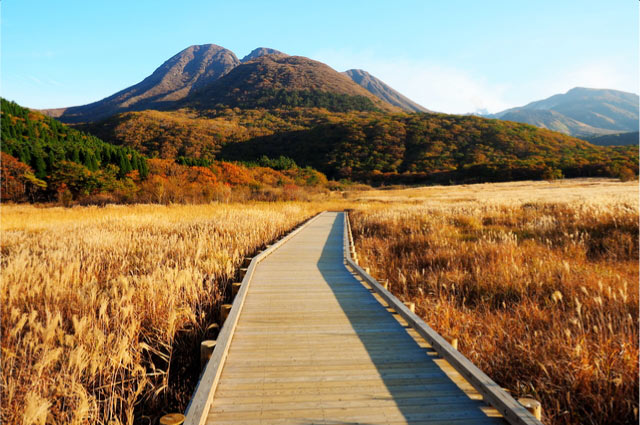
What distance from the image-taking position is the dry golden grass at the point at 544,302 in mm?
2951

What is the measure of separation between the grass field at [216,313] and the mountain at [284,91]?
5130 inches

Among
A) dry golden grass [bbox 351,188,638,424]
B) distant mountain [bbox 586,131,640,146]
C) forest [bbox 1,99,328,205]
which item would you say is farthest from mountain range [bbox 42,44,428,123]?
dry golden grass [bbox 351,188,638,424]

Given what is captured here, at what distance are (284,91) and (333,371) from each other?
493ft

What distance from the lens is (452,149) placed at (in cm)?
7656

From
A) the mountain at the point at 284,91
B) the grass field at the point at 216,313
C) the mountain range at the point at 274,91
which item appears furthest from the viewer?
the mountain range at the point at 274,91

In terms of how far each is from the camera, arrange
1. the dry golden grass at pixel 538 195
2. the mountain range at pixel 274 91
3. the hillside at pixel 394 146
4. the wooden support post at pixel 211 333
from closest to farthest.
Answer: the wooden support post at pixel 211 333, the dry golden grass at pixel 538 195, the hillside at pixel 394 146, the mountain range at pixel 274 91

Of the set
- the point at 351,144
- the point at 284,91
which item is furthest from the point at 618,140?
the point at 284,91

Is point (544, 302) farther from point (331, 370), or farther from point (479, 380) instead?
point (331, 370)

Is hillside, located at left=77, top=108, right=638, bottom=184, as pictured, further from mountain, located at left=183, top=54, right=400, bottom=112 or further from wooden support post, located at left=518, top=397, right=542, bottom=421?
wooden support post, located at left=518, top=397, right=542, bottom=421

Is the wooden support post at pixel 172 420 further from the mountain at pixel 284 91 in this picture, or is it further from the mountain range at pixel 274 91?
the mountain range at pixel 274 91

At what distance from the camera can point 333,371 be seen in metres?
3.13

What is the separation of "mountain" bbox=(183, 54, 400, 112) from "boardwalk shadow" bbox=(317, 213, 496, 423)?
134 meters

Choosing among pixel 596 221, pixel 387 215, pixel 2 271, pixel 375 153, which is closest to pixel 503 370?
pixel 2 271

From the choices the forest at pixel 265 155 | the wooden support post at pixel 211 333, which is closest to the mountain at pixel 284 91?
the forest at pixel 265 155
